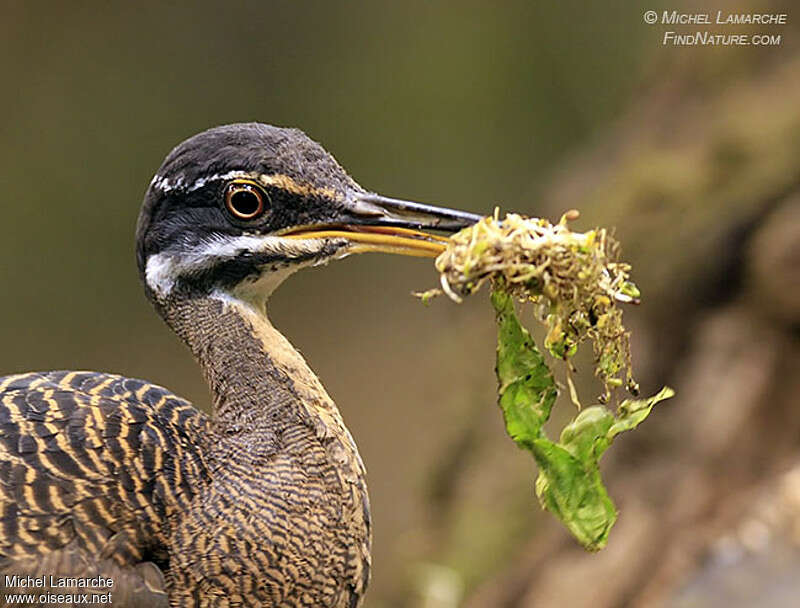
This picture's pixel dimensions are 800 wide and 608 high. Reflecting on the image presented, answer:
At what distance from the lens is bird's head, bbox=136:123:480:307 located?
2.72 m

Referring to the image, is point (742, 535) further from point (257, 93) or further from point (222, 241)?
point (257, 93)

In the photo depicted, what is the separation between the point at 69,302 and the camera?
9258 millimetres

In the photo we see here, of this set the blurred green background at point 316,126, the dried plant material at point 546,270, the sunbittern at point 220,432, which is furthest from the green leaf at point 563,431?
the blurred green background at point 316,126

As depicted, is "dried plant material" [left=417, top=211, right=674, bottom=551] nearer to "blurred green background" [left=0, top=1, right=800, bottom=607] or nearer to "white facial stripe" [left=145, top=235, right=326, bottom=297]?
"white facial stripe" [left=145, top=235, right=326, bottom=297]

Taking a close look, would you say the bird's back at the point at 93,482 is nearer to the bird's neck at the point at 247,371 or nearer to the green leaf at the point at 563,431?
the bird's neck at the point at 247,371

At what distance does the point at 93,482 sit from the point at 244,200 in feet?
2.67

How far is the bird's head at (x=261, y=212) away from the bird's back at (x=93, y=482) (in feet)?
1.40

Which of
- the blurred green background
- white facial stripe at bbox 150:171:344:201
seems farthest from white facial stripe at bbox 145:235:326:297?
the blurred green background

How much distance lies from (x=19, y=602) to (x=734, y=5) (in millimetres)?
5509

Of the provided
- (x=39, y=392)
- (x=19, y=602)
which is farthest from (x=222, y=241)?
(x=19, y=602)

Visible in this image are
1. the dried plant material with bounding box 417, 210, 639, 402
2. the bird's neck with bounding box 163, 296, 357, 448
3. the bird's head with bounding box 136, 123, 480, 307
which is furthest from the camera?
the bird's neck with bounding box 163, 296, 357, 448

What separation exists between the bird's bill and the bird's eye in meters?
0.10

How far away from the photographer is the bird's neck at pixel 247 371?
9.46 ft

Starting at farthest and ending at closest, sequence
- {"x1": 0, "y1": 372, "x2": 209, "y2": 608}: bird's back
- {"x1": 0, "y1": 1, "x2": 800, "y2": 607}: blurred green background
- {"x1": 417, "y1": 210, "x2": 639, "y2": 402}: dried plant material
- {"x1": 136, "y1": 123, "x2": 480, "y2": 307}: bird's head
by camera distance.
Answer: {"x1": 0, "y1": 1, "x2": 800, "y2": 607}: blurred green background
{"x1": 136, "y1": 123, "x2": 480, "y2": 307}: bird's head
{"x1": 0, "y1": 372, "x2": 209, "y2": 608}: bird's back
{"x1": 417, "y1": 210, "x2": 639, "y2": 402}: dried plant material
